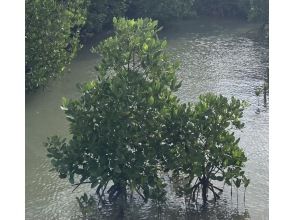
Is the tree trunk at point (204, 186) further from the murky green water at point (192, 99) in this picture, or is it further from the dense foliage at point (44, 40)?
the dense foliage at point (44, 40)

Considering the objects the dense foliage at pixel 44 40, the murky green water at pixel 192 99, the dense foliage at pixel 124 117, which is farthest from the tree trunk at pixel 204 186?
the dense foliage at pixel 44 40

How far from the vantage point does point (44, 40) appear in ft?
64.8

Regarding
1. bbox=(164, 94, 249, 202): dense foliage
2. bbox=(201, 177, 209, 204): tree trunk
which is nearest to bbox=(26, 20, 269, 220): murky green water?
bbox=(201, 177, 209, 204): tree trunk

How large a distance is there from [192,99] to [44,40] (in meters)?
6.00

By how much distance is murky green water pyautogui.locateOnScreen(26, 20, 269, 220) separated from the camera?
502 inches

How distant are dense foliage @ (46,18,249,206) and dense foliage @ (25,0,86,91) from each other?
25.5 feet

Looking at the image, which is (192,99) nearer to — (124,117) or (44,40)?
(44,40)

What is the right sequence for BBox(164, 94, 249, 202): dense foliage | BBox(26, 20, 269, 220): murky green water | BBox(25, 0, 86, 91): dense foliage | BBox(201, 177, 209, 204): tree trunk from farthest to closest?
BBox(25, 0, 86, 91): dense foliage
BBox(26, 20, 269, 220): murky green water
BBox(201, 177, 209, 204): tree trunk
BBox(164, 94, 249, 202): dense foliage

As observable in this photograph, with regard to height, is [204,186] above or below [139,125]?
below

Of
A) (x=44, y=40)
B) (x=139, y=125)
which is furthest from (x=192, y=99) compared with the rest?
→ (x=139, y=125)

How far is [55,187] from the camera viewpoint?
1400 cm

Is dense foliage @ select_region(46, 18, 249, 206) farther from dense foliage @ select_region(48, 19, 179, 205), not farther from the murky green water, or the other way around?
the murky green water

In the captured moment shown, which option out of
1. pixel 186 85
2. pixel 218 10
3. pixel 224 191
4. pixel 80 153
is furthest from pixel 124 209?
pixel 218 10

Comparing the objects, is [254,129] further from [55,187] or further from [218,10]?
[218,10]
